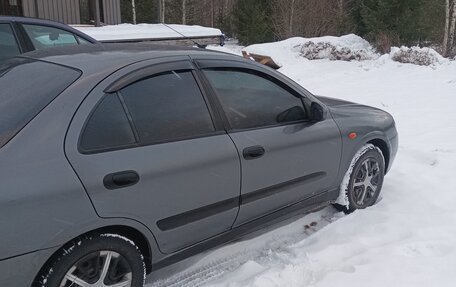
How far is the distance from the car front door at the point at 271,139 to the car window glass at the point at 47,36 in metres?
3.13

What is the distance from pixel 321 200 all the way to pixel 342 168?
0.34 metres

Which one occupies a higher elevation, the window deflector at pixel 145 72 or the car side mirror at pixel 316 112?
the window deflector at pixel 145 72

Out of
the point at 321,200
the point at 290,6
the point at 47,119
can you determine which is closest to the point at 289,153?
the point at 321,200

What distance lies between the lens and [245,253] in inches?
134

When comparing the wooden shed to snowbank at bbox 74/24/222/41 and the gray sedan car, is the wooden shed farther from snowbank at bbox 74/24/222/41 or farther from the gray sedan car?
the gray sedan car

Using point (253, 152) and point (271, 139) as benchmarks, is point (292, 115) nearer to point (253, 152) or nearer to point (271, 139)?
point (271, 139)

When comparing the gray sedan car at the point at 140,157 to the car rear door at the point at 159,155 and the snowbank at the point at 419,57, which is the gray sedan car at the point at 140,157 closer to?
the car rear door at the point at 159,155

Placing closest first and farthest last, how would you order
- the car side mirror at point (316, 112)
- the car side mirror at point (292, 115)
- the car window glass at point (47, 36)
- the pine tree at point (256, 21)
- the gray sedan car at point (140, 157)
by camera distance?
the gray sedan car at point (140, 157), the car side mirror at point (292, 115), the car side mirror at point (316, 112), the car window glass at point (47, 36), the pine tree at point (256, 21)

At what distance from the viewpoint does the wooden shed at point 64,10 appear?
1612 centimetres

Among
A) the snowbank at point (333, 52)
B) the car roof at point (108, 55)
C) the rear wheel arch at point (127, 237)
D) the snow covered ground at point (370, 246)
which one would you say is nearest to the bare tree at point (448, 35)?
the snowbank at point (333, 52)

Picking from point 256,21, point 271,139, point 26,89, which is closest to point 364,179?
Answer: point 271,139

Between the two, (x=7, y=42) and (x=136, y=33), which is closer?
(x=7, y=42)

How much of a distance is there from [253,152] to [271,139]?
0.21 meters

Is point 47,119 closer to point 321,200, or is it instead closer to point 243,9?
point 321,200
